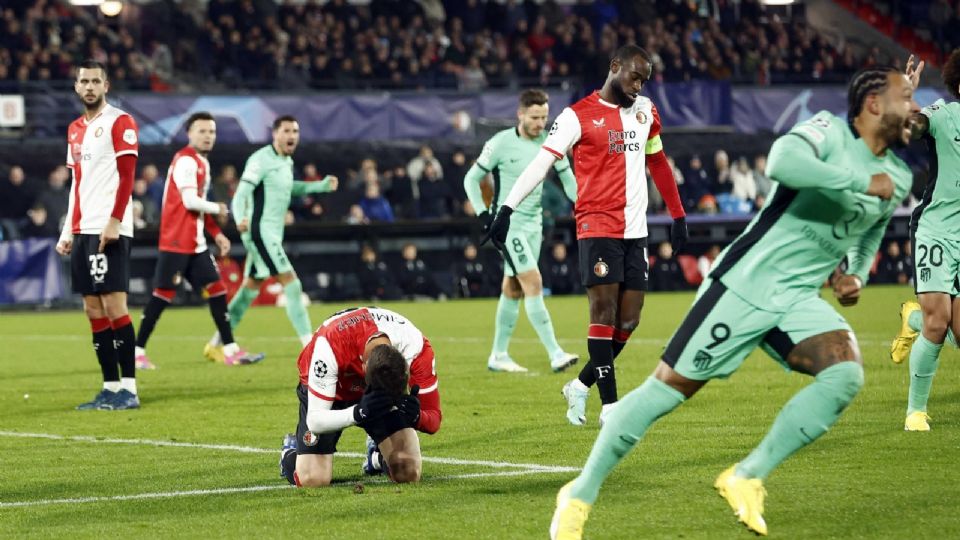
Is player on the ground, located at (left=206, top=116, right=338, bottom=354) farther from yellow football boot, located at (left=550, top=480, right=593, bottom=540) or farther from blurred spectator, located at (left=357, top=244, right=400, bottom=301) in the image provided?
blurred spectator, located at (left=357, top=244, right=400, bottom=301)

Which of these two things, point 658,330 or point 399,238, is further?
point 399,238

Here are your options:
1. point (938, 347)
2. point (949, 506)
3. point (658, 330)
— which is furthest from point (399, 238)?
point (949, 506)

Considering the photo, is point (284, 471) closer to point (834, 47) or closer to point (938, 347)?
point (938, 347)

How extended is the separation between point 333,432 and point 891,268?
26390 millimetres

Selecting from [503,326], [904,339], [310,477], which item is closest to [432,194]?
[503,326]

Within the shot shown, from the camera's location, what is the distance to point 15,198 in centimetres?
2920

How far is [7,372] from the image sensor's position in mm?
16562

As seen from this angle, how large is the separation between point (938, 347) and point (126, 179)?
250 inches

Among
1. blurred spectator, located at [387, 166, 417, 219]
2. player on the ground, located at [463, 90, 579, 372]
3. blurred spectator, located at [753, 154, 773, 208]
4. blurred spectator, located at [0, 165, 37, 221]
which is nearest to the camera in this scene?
player on the ground, located at [463, 90, 579, 372]

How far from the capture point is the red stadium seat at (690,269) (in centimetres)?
3177

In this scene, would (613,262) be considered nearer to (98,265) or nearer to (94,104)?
(98,265)

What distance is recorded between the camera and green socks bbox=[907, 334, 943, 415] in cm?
990

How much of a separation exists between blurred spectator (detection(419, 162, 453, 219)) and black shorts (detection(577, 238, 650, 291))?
20389 mm

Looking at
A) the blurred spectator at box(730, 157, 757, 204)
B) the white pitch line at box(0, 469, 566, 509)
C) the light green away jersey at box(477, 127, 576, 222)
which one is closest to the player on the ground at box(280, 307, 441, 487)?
the white pitch line at box(0, 469, 566, 509)
